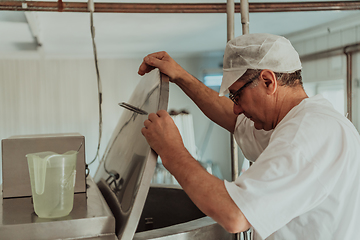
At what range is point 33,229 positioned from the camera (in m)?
0.96

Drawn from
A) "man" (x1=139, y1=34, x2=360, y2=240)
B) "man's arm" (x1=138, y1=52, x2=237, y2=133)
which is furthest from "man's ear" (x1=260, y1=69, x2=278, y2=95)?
"man's arm" (x1=138, y1=52, x2=237, y2=133)

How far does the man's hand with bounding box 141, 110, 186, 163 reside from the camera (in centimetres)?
98

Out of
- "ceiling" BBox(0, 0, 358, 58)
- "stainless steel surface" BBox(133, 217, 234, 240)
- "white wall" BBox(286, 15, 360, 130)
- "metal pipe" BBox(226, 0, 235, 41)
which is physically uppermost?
"ceiling" BBox(0, 0, 358, 58)

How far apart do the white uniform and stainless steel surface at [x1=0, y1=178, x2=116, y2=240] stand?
1.37 feet

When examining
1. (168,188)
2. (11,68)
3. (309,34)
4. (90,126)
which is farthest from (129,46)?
(168,188)

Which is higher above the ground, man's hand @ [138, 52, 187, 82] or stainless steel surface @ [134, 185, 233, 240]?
man's hand @ [138, 52, 187, 82]

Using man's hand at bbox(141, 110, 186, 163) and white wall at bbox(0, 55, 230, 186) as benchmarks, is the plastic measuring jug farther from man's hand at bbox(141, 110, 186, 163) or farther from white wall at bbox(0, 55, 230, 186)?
white wall at bbox(0, 55, 230, 186)

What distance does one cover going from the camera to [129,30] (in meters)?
5.93

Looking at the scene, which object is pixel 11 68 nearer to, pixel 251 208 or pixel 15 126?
pixel 15 126

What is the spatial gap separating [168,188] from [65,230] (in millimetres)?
831

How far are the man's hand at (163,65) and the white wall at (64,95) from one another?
23.6 ft

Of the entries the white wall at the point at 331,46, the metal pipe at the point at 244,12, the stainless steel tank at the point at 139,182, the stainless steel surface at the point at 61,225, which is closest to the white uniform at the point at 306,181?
the stainless steel tank at the point at 139,182

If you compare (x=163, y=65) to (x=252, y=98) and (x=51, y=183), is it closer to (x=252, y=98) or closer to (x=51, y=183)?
(x=252, y=98)

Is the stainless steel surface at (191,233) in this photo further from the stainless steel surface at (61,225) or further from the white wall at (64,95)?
the white wall at (64,95)
